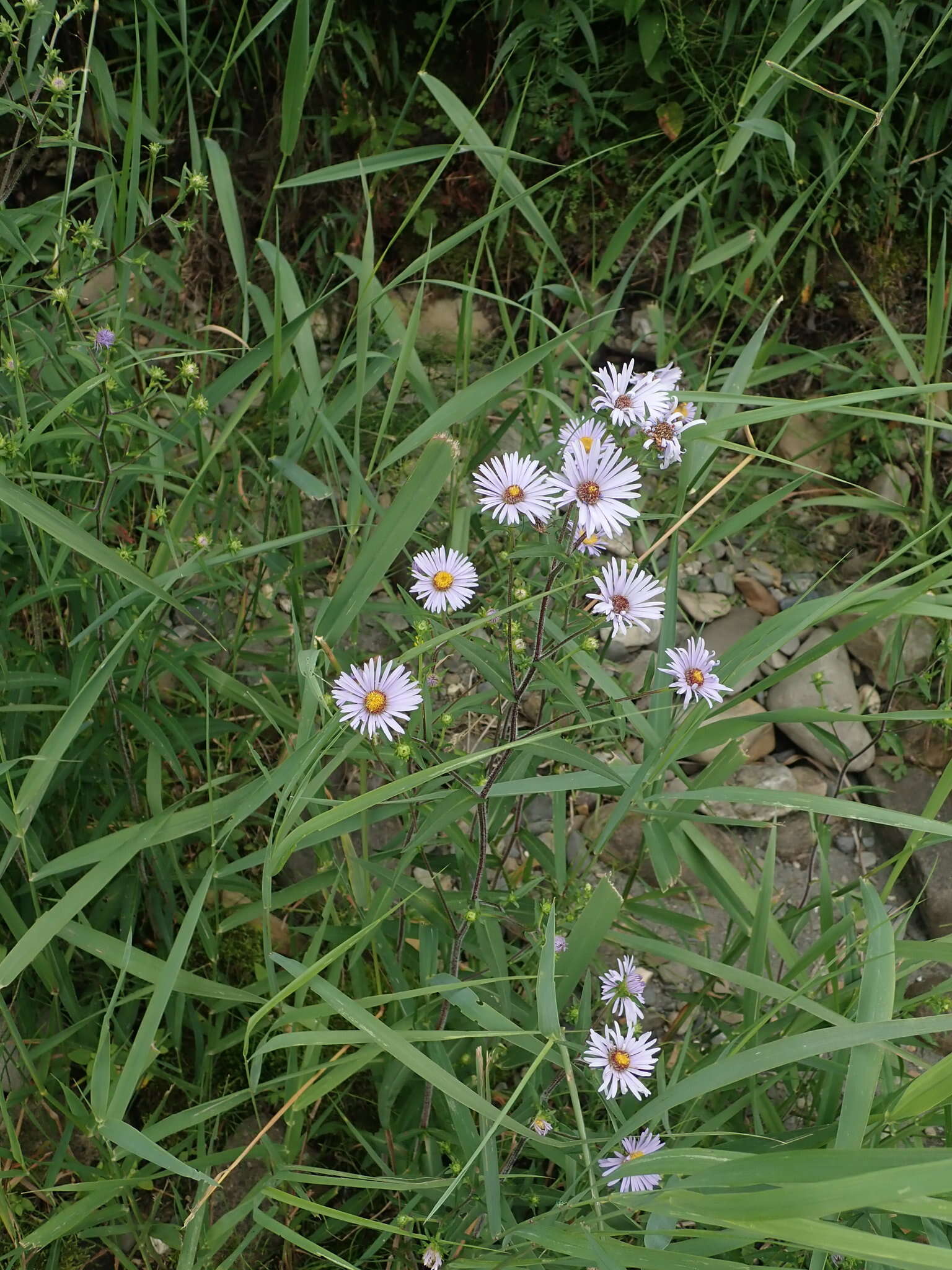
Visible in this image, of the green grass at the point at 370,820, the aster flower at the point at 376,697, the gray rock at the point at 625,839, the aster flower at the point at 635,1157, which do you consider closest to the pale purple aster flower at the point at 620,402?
the green grass at the point at 370,820

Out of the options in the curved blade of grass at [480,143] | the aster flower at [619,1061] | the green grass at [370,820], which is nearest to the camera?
the green grass at [370,820]

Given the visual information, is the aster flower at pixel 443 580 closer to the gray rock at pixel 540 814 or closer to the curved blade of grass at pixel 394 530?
the curved blade of grass at pixel 394 530

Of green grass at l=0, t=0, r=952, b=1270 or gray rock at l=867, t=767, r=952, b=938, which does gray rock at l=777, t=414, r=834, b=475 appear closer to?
green grass at l=0, t=0, r=952, b=1270

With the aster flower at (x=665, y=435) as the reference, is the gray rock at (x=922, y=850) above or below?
above

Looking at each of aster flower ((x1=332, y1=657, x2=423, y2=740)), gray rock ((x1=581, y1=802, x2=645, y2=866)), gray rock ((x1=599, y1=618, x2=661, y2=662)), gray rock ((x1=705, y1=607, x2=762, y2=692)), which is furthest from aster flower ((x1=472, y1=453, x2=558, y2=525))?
gray rock ((x1=705, y1=607, x2=762, y2=692))

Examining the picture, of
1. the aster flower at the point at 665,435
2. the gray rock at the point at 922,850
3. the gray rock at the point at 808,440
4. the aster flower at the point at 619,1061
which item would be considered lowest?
the aster flower at the point at 619,1061

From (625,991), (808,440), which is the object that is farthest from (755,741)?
(625,991)
